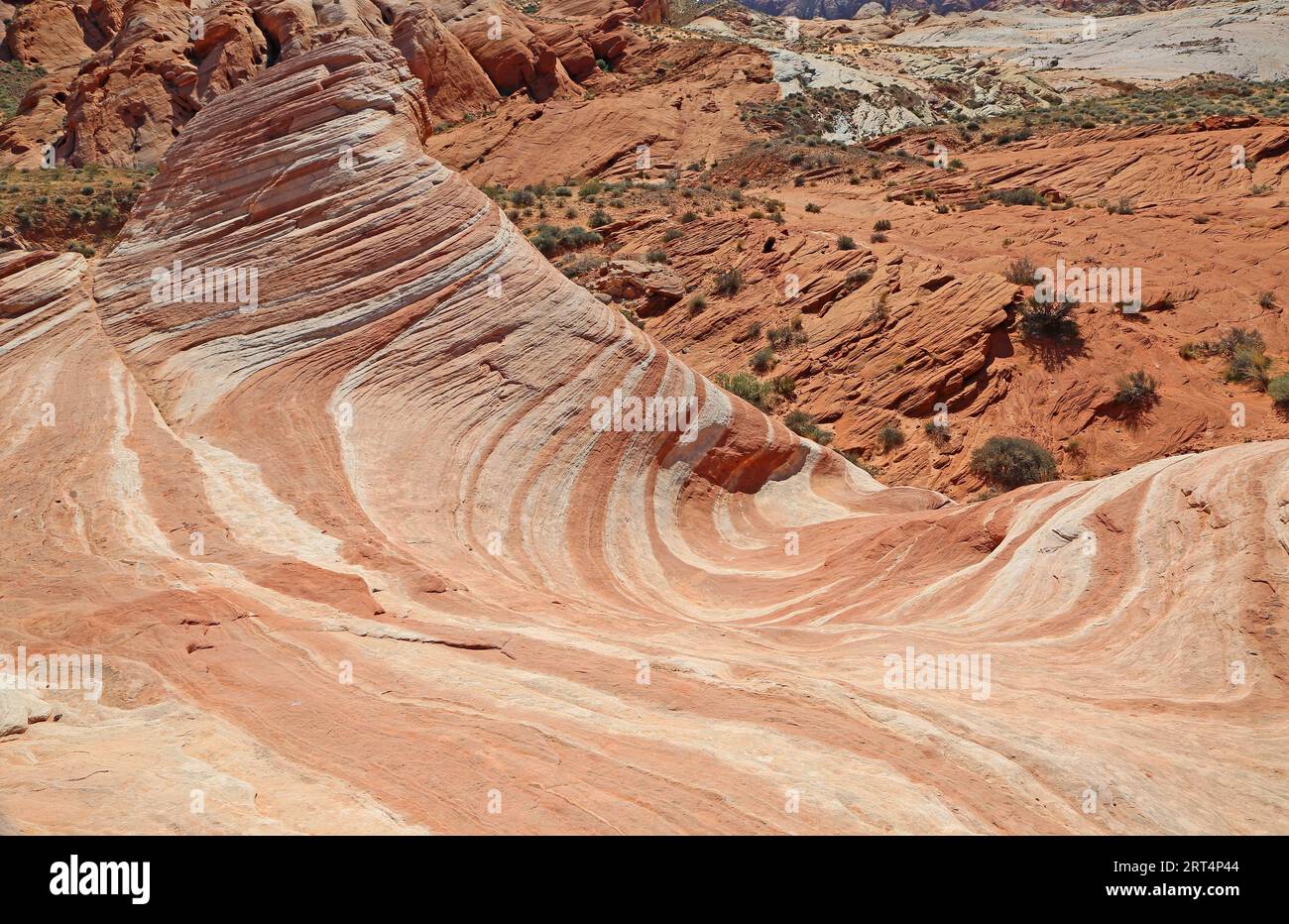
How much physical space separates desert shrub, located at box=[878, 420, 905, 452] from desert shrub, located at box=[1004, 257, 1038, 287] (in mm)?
7292

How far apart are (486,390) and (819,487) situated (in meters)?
5.05

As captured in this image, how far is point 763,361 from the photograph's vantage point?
68.7 feet

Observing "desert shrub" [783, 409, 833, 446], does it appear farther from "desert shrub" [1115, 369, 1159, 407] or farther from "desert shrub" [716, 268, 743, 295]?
"desert shrub" [1115, 369, 1159, 407]

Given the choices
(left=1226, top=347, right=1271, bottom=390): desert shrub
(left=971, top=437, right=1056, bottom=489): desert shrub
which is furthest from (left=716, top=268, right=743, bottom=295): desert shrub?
(left=1226, top=347, right=1271, bottom=390): desert shrub

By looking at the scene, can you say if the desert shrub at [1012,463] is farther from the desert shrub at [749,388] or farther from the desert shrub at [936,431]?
the desert shrub at [749,388]

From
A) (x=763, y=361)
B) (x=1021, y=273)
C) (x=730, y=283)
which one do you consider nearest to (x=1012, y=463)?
(x=763, y=361)

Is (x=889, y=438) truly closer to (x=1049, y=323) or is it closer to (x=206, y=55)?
(x=1049, y=323)

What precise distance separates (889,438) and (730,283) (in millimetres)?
8118

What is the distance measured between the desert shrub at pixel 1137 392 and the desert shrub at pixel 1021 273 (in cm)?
472

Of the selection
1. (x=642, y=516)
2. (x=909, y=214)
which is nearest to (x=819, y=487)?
(x=642, y=516)

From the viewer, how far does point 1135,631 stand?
19.4 feet

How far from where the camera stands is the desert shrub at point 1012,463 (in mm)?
16359

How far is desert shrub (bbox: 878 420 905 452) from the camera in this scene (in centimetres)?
1797
